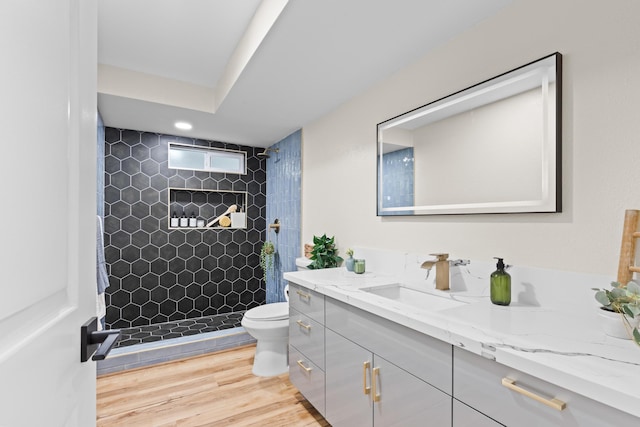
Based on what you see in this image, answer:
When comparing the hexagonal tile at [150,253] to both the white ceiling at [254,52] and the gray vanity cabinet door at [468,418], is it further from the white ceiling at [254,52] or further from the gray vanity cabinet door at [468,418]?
the gray vanity cabinet door at [468,418]

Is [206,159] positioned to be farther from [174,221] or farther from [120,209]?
[120,209]

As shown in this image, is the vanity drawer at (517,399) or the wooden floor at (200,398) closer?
the vanity drawer at (517,399)

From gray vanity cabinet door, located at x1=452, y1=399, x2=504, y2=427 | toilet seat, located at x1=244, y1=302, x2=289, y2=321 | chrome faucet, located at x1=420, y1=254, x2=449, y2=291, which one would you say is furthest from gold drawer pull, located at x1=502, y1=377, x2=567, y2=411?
toilet seat, located at x1=244, y1=302, x2=289, y2=321

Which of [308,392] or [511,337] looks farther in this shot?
[308,392]

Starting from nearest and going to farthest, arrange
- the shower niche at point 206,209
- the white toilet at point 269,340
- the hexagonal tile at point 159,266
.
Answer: the white toilet at point 269,340, the hexagonal tile at point 159,266, the shower niche at point 206,209

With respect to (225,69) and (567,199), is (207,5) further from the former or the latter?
(567,199)

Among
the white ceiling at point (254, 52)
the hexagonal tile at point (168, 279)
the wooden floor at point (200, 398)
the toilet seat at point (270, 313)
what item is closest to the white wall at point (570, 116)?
the white ceiling at point (254, 52)

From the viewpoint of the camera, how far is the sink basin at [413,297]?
5.12 ft

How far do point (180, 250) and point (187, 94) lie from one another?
5.79 ft

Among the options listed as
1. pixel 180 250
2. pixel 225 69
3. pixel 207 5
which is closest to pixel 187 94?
pixel 225 69

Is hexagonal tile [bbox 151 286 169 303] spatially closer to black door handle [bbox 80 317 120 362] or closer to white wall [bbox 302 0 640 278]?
white wall [bbox 302 0 640 278]

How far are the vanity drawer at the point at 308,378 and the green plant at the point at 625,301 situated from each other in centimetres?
135

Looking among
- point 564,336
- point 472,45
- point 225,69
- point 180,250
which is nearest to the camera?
point 564,336

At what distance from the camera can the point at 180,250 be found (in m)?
3.54
